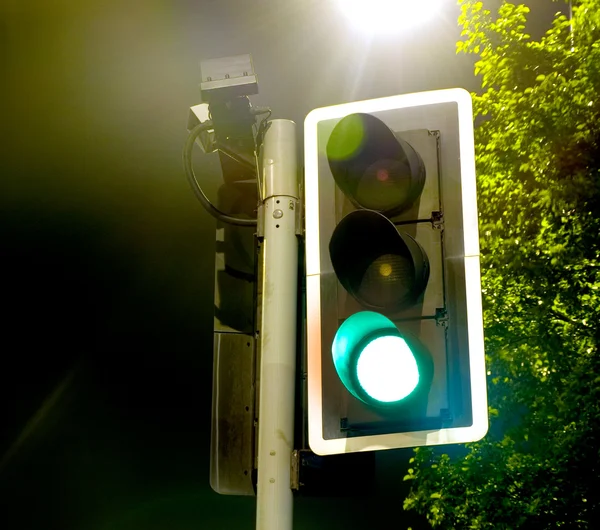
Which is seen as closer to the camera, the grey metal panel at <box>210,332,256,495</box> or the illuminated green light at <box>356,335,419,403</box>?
the illuminated green light at <box>356,335,419,403</box>

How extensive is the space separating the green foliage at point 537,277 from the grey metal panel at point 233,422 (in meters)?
5.15

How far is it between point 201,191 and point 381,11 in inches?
169

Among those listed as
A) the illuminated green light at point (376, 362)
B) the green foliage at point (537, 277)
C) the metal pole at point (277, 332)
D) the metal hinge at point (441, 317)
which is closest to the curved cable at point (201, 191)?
the metal pole at point (277, 332)

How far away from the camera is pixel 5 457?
51.9 ft

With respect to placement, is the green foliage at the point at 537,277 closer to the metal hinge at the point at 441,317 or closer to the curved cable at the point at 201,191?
the curved cable at the point at 201,191

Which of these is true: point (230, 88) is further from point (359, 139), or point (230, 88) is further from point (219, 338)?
point (219, 338)

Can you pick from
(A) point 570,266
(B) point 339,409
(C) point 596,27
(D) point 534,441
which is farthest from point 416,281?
(D) point 534,441

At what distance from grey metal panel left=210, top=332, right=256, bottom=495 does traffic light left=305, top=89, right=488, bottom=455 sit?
332mm

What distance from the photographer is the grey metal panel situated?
7.22ft

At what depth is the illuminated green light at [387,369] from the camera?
183cm

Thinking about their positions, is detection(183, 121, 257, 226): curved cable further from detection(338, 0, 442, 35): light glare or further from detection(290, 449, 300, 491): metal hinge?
detection(338, 0, 442, 35): light glare

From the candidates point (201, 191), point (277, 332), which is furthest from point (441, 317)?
point (201, 191)

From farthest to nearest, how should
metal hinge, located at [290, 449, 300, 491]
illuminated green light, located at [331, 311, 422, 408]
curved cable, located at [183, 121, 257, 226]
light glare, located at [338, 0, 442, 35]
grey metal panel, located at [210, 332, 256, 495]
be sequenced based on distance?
light glare, located at [338, 0, 442, 35], curved cable, located at [183, 121, 257, 226], grey metal panel, located at [210, 332, 256, 495], metal hinge, located at [290, 449, 300, 491], illuminated green light, located at [331, 311, 422, 408]

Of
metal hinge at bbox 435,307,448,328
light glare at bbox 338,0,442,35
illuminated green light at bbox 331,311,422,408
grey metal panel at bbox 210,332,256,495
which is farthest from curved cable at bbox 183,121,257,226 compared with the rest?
light glare at bbox 338,0,442,35
